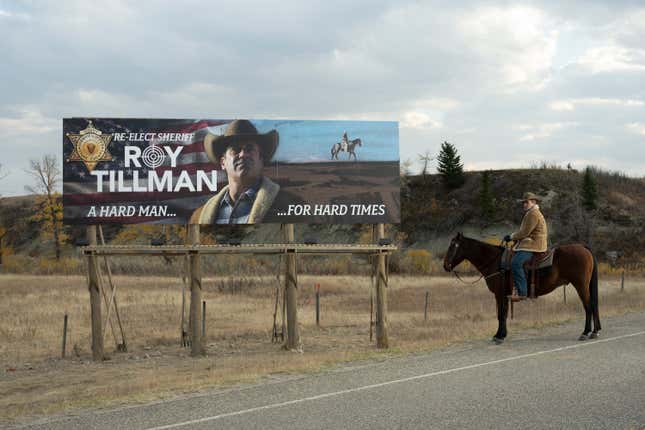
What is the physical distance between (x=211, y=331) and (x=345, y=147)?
816cm

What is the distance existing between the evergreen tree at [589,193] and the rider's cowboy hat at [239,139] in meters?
53.0

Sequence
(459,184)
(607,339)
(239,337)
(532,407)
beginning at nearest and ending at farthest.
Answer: (532,407) < (607,339) < (239,337) < (459,184)

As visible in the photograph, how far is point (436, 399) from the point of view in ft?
31.1

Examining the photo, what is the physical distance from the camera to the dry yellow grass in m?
12.8

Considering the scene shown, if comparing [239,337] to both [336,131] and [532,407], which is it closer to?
[336,131]

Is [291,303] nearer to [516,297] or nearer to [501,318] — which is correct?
[501,318]

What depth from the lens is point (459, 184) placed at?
80812 mm

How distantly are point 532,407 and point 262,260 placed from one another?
50.2 m

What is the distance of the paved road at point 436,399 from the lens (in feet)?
27.3

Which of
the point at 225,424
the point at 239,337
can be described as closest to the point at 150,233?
the point at 239,337

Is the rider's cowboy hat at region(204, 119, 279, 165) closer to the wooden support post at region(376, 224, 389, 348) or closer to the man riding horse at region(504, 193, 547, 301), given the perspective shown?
the wooden support post at region(376, 224, 389, 348)

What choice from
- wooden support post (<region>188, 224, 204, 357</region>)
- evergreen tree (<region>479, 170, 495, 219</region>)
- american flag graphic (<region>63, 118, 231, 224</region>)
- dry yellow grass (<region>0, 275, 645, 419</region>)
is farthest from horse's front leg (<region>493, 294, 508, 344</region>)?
evergreen tree (<region>479, 170, 495, 219</region>)

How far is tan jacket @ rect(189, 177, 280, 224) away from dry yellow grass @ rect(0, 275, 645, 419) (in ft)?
11.0

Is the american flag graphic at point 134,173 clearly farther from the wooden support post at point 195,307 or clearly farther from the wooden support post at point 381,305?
the wooden support post at point 381,305
